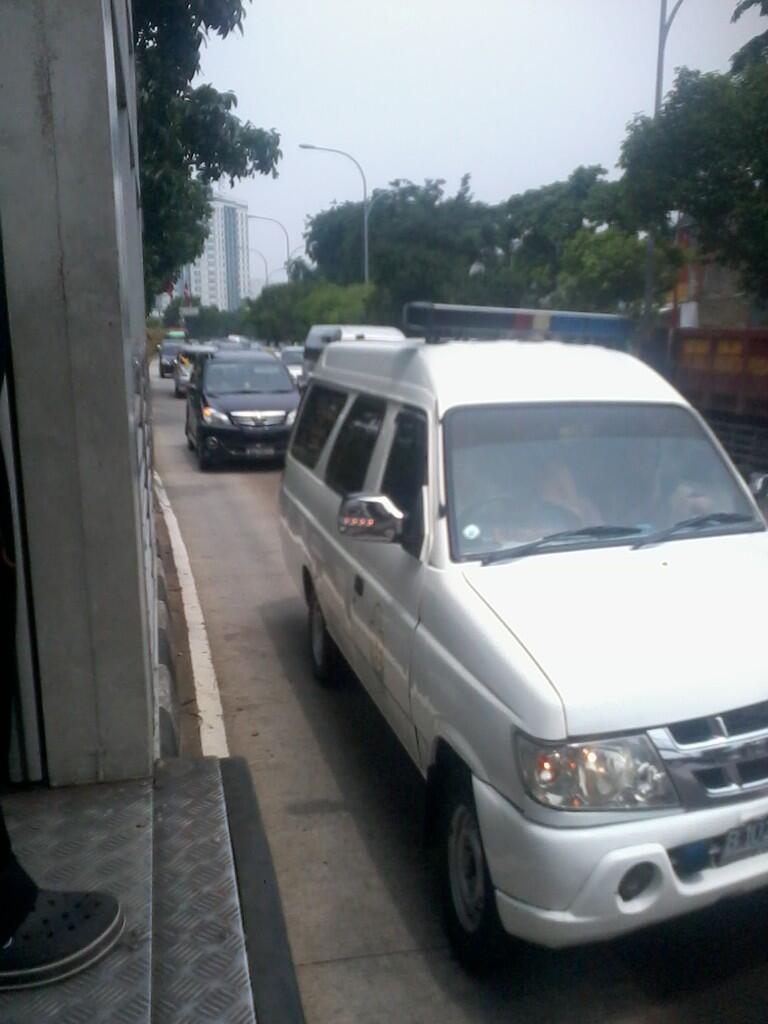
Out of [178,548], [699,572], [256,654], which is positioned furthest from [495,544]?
[178,548]

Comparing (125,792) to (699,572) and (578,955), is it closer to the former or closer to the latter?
(578,955)

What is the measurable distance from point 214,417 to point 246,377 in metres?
1.54

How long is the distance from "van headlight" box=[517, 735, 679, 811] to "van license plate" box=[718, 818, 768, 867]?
250 millimetres

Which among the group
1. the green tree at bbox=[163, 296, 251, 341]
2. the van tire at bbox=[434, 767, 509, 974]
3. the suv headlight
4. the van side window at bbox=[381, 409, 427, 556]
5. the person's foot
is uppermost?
the van side window at bbox=[381, 409, 427, 556]

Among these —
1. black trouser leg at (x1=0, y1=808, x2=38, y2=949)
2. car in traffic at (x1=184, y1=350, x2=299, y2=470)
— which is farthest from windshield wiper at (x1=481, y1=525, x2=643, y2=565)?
car in traffic at (x1=184, y1=350, x2=299, y2=470)

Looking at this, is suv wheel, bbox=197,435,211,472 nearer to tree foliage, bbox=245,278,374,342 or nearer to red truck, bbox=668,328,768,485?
red truck, bbox=668,328,768,485

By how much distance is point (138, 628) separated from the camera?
148 inches

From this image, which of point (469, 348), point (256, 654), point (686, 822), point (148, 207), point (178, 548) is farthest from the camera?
point (148, 207)

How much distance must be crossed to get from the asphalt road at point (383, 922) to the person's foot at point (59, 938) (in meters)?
0.92

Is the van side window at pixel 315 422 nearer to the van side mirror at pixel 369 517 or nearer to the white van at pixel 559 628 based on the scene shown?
the white van at pixel 559 628

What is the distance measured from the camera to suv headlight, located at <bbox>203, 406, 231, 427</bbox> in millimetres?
17694

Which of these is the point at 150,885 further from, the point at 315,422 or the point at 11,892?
the point at 315,422

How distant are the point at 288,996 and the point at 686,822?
1223 mm

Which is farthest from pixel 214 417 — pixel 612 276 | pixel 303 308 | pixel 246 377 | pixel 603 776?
pixel 303 308
